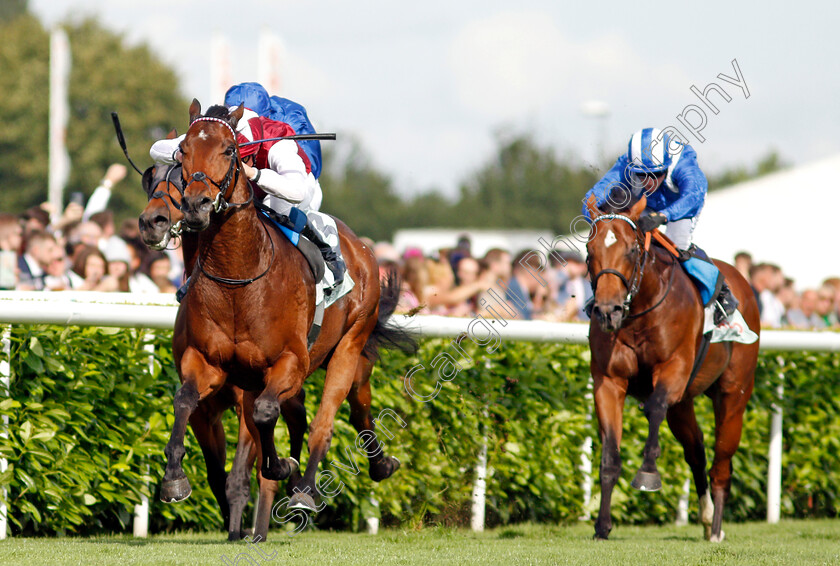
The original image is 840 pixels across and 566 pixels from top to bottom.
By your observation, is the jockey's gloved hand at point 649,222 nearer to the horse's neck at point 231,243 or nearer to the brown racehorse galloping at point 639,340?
the brown racehorse galloping at point 639,340

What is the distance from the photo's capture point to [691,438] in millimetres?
6180

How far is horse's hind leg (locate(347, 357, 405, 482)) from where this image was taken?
5426mm

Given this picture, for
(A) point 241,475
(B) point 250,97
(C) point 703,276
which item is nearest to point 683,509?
(C) point 703,276

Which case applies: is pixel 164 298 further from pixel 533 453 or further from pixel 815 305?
pixel 815 305

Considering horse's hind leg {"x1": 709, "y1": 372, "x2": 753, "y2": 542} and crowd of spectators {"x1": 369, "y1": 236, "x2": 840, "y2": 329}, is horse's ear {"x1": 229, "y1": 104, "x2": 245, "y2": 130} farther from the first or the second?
horse's hind leg {"x1": 709, "y1": 372, "x2": 753, "y2": 542}

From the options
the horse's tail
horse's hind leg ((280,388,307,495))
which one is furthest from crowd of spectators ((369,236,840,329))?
horse's hind leg ((280,388,307,495))

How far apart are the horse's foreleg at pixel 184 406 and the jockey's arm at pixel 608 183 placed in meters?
2.28

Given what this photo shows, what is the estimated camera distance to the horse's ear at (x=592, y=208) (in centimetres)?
552

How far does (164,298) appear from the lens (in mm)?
5828

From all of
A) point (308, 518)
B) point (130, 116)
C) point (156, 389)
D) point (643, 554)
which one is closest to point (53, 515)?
point (156, 389)

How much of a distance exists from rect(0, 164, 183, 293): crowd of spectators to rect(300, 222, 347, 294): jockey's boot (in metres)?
2.93

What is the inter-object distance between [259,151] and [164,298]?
145cm

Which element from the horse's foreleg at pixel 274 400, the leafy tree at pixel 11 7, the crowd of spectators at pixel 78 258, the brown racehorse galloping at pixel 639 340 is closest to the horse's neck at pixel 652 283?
the brown racehorse galloping at pixel 639 340

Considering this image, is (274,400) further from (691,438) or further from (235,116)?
(691,438)
